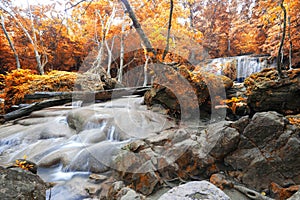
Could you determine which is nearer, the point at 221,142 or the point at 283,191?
the point at 283,191

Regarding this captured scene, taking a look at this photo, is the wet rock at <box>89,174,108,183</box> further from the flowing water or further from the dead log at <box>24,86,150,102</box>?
the dead log at <box>24,86,150,102</box>

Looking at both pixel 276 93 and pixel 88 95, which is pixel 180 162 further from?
pixel 88 95

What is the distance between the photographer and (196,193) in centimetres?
180

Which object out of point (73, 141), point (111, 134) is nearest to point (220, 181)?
point (111, 134)

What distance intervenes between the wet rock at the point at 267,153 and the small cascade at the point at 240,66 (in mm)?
8045

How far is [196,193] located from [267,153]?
1.73 metres

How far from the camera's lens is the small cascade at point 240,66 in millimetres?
10498

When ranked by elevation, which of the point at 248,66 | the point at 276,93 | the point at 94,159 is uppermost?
the point at 248,66

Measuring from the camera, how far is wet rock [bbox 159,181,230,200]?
1757mm

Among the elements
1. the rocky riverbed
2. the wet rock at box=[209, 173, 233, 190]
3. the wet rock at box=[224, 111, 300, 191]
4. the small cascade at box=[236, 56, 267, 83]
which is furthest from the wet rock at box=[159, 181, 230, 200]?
the small cascade at box=[236, 56, 267, 83]

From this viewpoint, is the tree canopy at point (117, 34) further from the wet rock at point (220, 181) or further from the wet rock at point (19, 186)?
the wet rock at point (19, 186)

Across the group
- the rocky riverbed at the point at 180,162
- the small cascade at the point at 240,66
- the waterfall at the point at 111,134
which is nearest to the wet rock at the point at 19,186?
the rocky riverbed at the point at 180,162

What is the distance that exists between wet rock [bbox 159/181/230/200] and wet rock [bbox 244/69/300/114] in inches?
137

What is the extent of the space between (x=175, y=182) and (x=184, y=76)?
121 inches
